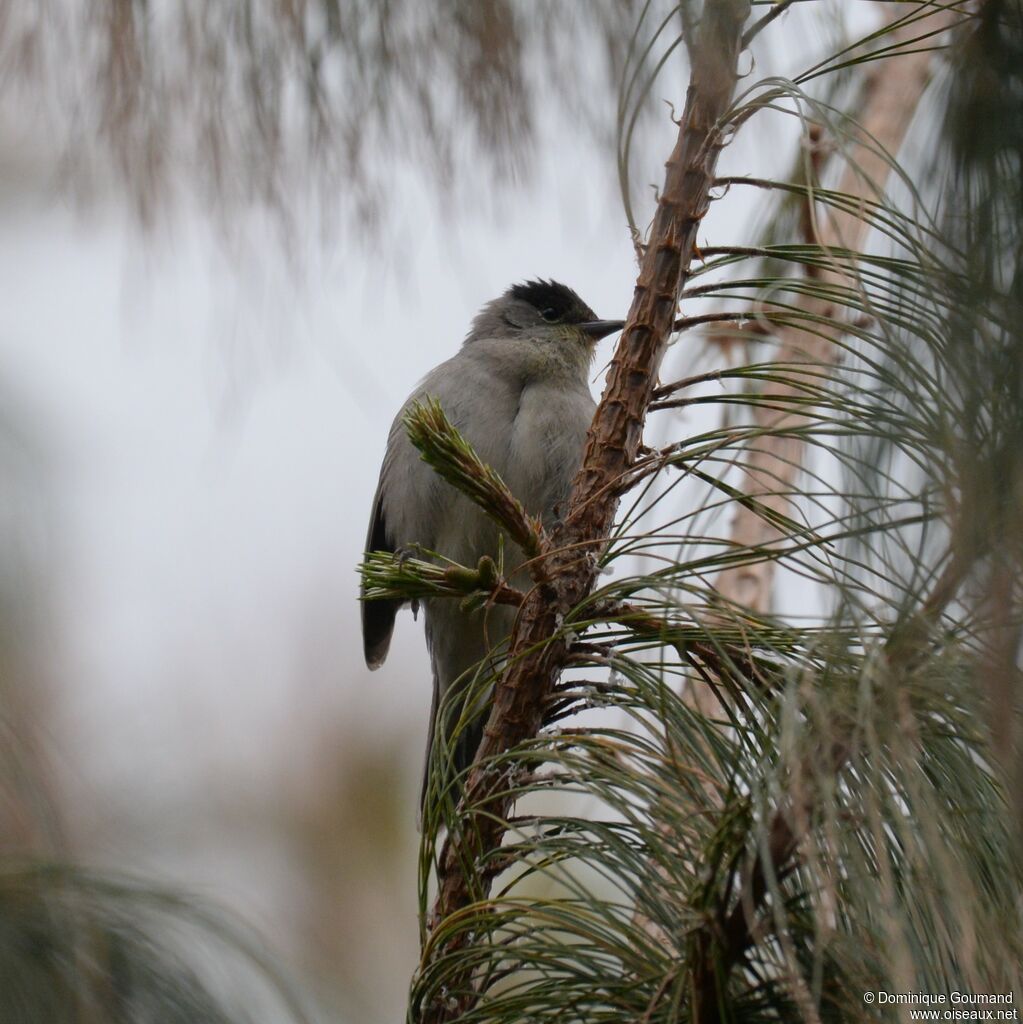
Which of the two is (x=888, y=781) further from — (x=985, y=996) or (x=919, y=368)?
(x=919, y=368)

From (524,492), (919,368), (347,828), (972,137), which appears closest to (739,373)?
(919,368)

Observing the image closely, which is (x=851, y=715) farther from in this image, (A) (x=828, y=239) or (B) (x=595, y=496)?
(A) (x=828, y=239)

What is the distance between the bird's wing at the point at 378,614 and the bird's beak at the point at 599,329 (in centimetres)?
98

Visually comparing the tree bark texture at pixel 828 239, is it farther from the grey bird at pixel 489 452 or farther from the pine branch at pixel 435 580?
the pine branch at pixel 435 580

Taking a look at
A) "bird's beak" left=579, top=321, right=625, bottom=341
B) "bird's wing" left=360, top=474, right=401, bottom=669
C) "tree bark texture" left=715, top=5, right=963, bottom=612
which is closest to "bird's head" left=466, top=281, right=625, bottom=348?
"bird's beak" left=579, top=321, right=625, bottom=341

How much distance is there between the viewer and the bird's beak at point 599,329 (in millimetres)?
4742

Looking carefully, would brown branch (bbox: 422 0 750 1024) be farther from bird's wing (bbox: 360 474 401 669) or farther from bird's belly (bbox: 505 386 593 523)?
bird's wing (bbox: 360 474 401 669)

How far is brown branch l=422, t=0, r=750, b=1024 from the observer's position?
2.19 meters

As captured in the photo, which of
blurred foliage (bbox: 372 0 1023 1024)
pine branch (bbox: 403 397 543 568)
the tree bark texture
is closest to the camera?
blurred foliage (bbox: 372 0 1023 1024)

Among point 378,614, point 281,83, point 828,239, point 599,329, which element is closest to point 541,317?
point 599,329

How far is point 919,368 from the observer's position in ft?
4.49

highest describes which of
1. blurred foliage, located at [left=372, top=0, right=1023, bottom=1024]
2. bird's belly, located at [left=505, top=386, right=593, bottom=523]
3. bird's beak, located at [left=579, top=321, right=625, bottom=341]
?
bird's beak, located at [left=579, top=321, right=625, bottom=341]

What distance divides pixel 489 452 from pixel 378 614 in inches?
33.3

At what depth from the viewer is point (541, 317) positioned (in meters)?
4.86
